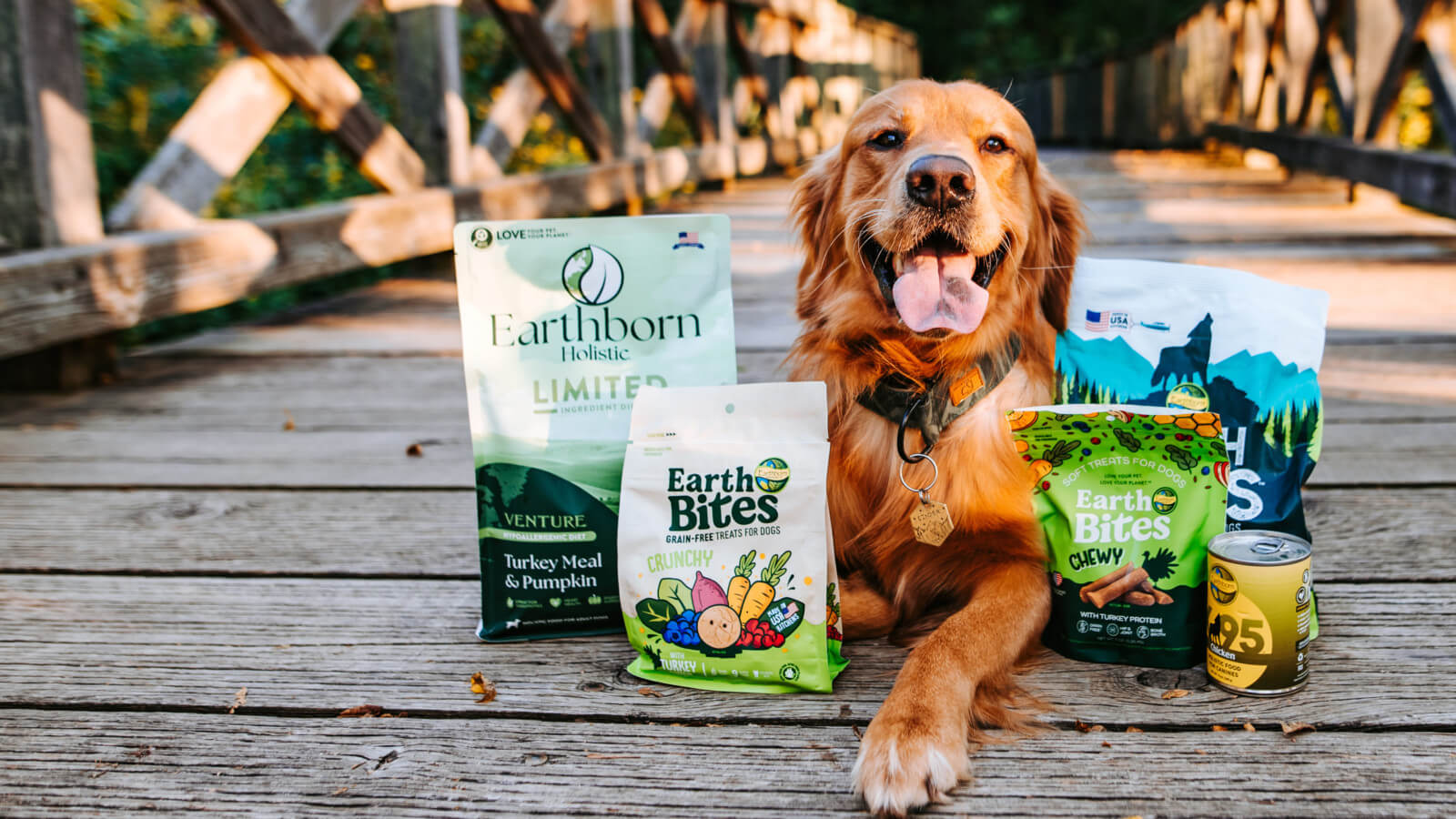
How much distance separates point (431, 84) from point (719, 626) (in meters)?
3.56

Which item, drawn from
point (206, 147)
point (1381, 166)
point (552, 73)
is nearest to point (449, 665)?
point (206, 147)

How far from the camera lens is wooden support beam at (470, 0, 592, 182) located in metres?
4.73

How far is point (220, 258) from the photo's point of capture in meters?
3.17

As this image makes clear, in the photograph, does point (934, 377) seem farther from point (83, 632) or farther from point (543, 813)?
point (83, 632)

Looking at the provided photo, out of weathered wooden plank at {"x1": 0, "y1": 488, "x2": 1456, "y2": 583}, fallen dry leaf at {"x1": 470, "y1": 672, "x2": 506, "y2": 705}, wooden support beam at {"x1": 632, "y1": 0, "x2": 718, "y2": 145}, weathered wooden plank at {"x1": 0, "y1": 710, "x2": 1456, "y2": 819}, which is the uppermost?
wooden support beam at {"x1": 632, "y1": 0, "x2": 718, "y2": 145}

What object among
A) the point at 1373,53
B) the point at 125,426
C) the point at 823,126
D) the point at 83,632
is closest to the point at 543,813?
the point at 83,632

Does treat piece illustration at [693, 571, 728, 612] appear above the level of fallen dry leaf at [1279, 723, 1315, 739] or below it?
above

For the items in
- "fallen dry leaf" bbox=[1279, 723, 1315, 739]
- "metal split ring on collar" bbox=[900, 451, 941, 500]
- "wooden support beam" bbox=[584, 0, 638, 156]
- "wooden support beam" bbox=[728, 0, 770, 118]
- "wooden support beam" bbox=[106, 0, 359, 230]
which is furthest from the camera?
"wooden support beam" bbox=[728, 0, 770, 118]

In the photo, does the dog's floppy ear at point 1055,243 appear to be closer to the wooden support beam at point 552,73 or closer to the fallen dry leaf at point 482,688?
the fallen dry leaf at point 482,688

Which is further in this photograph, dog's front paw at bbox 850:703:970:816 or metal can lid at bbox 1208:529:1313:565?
metal can lid at bbox 1208:529:1313:565

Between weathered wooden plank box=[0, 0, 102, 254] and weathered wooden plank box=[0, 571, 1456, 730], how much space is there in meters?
1.36

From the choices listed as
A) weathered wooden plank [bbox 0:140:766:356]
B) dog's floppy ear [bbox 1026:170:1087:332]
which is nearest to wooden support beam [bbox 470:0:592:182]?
weathered wooden plank [bbox 0:140:766:356]

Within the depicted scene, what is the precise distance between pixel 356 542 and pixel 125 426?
1.15 meters

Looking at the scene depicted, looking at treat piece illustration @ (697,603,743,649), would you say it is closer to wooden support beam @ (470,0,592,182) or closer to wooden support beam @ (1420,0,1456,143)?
wooden support beam @ (470,0,592,182)
